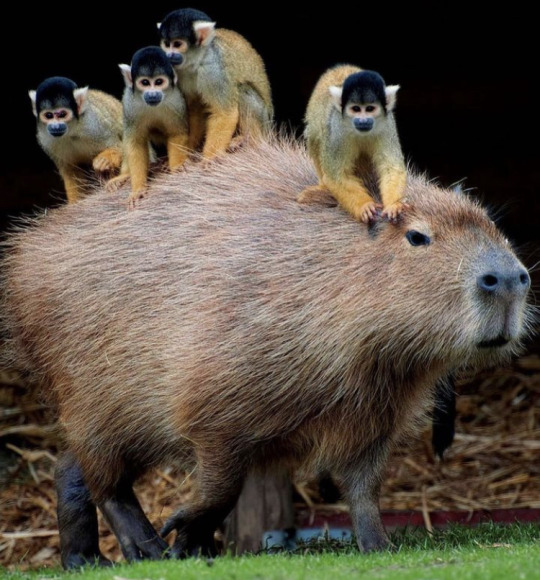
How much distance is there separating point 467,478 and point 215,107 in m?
4.27

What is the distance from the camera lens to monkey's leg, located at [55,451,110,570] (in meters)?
8.59

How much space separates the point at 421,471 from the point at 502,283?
476 cm

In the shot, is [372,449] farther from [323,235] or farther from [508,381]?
[508,381]

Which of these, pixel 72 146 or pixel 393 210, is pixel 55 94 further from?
pixel 393 210

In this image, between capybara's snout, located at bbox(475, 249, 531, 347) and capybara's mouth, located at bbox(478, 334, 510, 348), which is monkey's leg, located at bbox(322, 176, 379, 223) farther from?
capybara's mouth, located at bbox(478, 334, 510, 348)

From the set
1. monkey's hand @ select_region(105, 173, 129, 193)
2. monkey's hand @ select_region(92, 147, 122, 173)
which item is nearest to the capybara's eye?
monkey's hand @ select_region(105, 173, 129, 193)

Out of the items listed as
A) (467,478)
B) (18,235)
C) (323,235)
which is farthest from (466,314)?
(467,478)

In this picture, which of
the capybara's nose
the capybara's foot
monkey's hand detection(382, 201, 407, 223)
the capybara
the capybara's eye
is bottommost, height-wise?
the capybara's foot

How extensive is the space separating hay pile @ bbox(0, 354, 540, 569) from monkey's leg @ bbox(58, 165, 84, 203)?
291 cm

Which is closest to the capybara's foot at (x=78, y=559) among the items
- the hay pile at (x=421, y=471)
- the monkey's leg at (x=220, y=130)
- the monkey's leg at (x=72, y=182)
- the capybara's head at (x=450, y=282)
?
the hay pile at (x=421, y=471)

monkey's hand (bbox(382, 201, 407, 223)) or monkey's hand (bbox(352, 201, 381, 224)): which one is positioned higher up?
monkey's hand (bbox(382, 201, 407, 223))

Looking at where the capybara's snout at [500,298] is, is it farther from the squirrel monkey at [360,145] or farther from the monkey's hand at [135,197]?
the monkey's hand at [135,197]

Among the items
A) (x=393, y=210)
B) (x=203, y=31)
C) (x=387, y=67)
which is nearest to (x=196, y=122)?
(x=203, y=31)

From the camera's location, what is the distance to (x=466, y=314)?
679 centimetres
